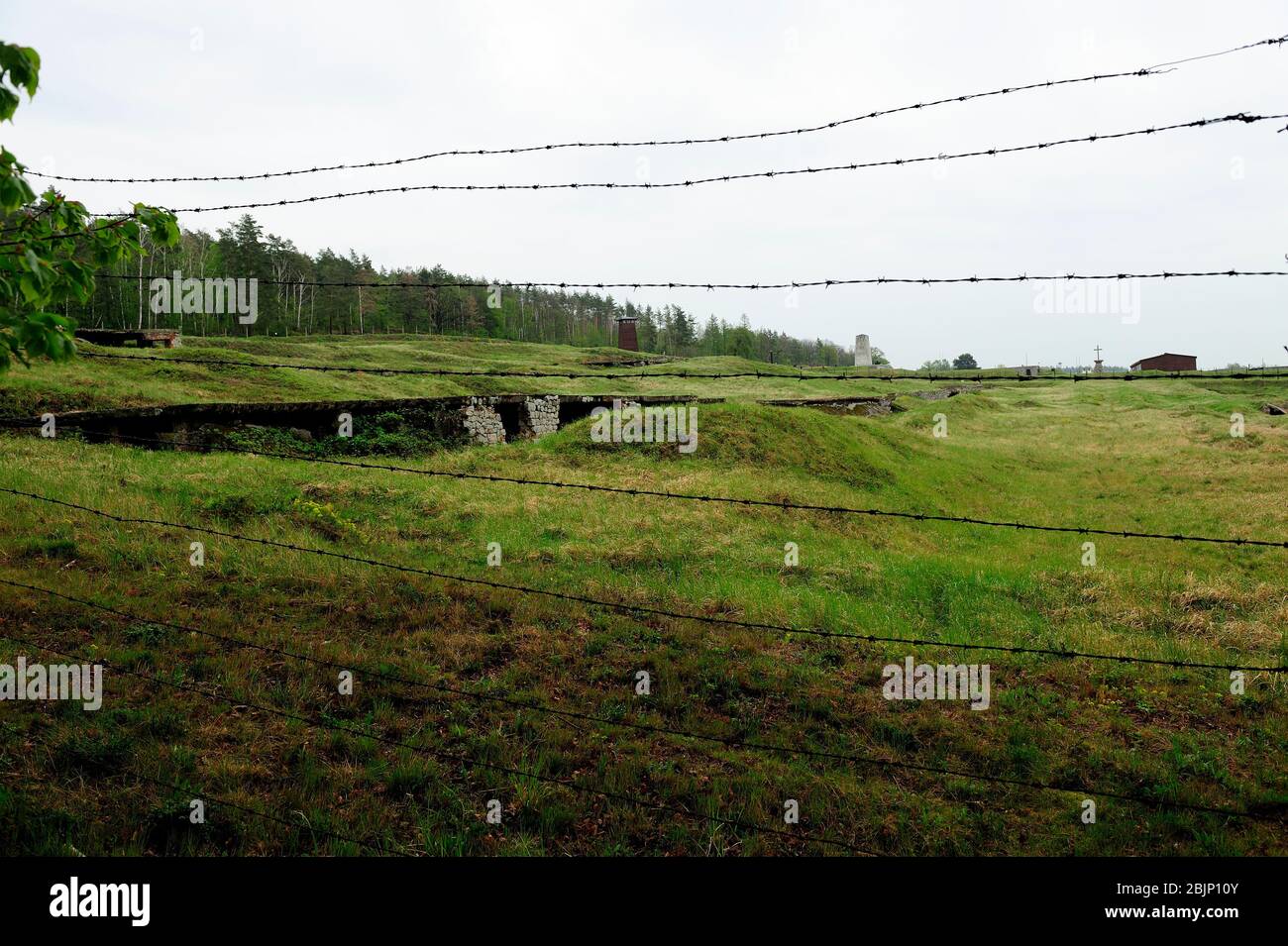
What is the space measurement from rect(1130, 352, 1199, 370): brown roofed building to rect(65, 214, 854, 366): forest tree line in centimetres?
6089

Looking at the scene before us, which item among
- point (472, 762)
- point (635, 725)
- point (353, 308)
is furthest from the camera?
point (353, 308)

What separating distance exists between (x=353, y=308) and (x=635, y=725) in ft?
331

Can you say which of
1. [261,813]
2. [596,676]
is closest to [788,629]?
[596,676]

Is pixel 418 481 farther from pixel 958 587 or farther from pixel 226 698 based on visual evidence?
pixel 958 587

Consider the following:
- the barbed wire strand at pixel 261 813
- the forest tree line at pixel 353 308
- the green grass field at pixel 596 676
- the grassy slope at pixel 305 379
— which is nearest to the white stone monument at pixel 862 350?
the grassy slope at pixel 305 379

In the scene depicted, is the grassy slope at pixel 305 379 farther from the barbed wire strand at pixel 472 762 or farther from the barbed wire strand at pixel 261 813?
the barbed wire strand at pixel 261 813

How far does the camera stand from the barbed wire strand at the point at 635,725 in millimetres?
5730

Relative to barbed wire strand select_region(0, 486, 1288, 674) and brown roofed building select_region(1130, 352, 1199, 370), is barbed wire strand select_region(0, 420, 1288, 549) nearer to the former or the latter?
barbed wire strand select_region(0, 486, 1288, 674)

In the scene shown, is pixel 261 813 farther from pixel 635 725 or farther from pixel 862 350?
pixel 862 350

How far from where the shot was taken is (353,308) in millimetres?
96312

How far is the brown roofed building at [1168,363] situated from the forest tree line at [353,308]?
6089 cm

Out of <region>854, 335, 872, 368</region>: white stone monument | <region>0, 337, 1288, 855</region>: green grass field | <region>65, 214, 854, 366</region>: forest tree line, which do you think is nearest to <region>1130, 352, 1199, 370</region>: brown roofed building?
<region>854, 335, 872, 368</region>: white stone monument

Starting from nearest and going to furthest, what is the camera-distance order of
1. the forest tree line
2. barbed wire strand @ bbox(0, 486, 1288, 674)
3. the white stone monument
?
barbed wire strand @ bbox(0, 486, 1288, 674), the forest tree line, the white stone monument

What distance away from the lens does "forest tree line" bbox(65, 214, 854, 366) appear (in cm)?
7631
